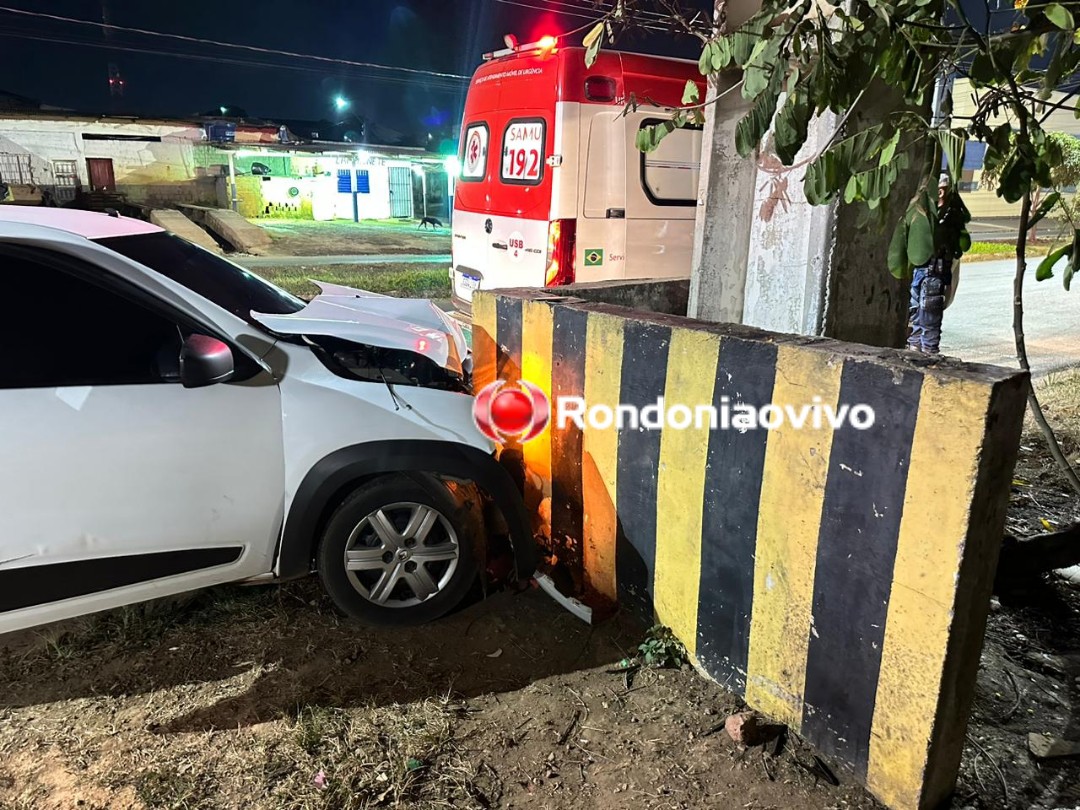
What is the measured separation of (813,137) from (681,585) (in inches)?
81.0

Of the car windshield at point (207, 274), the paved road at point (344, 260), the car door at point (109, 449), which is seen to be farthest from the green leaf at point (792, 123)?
the paved road at point (344, 260)

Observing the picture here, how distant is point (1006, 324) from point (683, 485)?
9.04 m

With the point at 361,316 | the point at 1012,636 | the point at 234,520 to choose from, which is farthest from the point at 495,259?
the point at 1012,636

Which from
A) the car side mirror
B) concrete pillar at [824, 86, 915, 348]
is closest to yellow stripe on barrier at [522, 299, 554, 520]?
the car side mirror

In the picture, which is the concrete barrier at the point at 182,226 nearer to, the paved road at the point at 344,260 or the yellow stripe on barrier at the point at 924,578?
the paved road at the point at 344,260

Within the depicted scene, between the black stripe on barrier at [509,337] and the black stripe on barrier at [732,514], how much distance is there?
1.08m

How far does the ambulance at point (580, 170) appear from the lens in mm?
5773

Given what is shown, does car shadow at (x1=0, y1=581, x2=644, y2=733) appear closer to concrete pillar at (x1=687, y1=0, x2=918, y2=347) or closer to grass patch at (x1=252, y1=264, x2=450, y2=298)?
concrete pillar at (x1=687, y1=0, x2=918, y2=347)

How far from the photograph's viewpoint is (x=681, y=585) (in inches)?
104

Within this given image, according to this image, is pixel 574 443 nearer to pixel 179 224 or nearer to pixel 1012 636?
pixel 1012 636

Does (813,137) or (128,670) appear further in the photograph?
(813,137)

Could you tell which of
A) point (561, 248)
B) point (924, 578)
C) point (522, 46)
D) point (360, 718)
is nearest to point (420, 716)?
point (360, 718)

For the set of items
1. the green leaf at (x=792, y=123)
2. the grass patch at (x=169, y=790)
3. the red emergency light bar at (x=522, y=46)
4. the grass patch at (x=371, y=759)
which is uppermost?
the red emergency light bar at (x=522, y=46)

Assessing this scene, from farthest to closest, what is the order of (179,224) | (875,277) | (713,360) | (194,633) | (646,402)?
1. (179,224)
2. (875,277)
3. (194,633)
4. (646,402)
5. (713,360)
